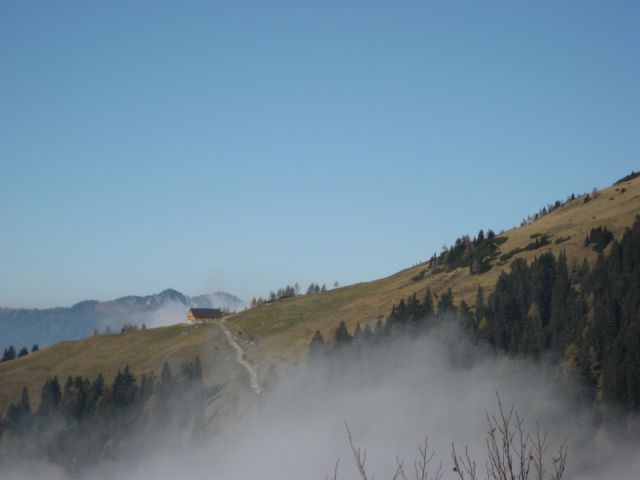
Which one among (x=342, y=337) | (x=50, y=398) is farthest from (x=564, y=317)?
(x=50, y=398)

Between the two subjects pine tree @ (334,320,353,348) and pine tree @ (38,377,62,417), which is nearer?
pine tree @ (334,320,353,348)

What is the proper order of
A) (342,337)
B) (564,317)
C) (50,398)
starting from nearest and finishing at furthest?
(564,317)
(342,337)
(50,398)

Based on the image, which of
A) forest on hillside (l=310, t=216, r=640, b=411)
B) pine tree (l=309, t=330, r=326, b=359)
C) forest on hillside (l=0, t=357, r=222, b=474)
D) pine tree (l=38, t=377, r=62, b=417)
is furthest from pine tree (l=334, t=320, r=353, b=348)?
pine tree (l=38, t=377, r=62, b=417)

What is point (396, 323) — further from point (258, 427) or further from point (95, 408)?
point (95, 408)

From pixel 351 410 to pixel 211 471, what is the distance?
32880mm

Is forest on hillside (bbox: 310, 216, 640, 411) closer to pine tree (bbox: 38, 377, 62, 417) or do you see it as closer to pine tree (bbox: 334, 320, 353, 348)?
pine tree (bbox: 334, 320, 353, 348)

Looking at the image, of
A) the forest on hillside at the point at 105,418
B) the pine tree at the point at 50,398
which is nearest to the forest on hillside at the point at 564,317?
the forest on hillside at the point at 105,418

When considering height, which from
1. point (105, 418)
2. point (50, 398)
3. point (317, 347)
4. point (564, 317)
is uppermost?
point (50, 398)

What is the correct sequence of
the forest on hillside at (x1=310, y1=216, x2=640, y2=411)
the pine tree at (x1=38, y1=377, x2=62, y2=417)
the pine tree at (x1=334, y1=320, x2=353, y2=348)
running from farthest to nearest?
1. the pine tree at (x1=38, y1=377, x2=62, y2=417)
2. the pine tree at (x1=334, y1=320, x2=353, y2=348)
3. the forest on hillside at (x1=310, y1=216, x2=640, y2=411)

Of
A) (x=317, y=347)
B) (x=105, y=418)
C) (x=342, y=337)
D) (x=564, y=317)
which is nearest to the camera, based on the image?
(x=564, y=317)

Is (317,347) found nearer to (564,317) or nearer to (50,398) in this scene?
(564,317)

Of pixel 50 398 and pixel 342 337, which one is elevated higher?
pixel 50 398

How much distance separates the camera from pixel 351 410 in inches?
6196

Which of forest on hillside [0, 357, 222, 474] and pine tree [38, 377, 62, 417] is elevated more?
pine tree [38, 377, 62, 417]
